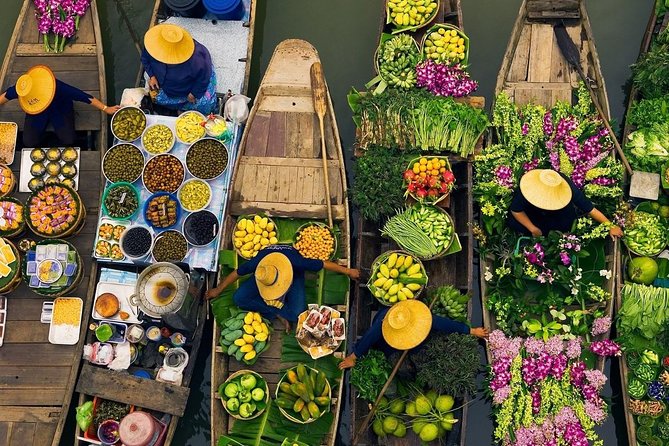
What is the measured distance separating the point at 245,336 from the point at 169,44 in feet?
9.70

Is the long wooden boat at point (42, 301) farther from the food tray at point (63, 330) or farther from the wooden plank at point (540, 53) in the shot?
the wooden plank at point (540, 53)

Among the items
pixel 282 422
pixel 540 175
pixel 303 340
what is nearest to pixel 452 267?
pixel 540 175

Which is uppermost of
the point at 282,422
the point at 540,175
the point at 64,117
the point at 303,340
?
the point at 64,117

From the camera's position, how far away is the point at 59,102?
600 cm

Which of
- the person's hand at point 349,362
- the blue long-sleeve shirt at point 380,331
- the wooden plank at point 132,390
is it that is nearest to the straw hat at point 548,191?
the blue long-sleeve shirt at point 380,331

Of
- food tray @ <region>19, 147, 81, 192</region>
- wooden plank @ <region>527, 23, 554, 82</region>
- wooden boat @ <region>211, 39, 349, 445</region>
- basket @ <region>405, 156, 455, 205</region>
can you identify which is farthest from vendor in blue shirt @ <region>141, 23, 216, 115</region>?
Result: wooden plank @ <region>527, 23, 554, 82</region>

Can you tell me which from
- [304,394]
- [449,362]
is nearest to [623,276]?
[449,362]

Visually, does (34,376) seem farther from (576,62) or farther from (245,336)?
(576,62)

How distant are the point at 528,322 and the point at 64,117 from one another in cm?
540

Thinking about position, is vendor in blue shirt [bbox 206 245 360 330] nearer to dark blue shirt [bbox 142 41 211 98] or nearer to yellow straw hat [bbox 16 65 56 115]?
dark blue shirt [bbox 142 41 211 98]

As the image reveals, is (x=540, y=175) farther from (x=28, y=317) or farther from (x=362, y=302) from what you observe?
(x=28, y=317)

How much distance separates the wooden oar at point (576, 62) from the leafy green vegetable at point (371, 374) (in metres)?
3.36

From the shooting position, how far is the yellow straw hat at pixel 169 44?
18.2 feet

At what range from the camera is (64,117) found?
6168 millimetres
